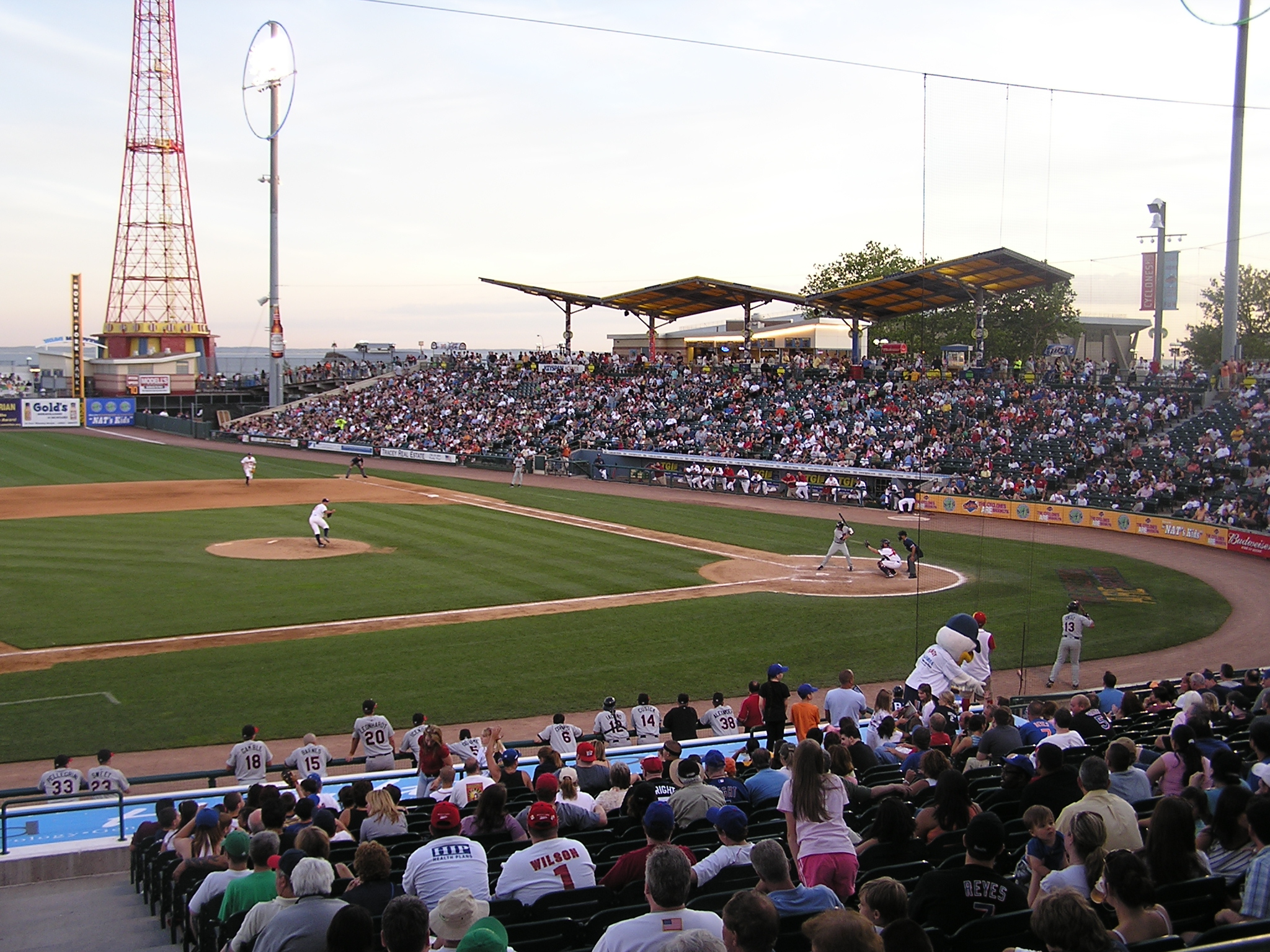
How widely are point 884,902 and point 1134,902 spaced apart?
124 centimetres

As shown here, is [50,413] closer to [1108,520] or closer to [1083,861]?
[1108,520]

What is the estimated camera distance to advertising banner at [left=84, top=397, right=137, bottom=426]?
69562 mm

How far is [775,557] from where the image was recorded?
29.5 m

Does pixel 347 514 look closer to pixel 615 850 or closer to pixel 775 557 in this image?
pixel 775 557

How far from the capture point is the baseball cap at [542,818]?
616 centimetres

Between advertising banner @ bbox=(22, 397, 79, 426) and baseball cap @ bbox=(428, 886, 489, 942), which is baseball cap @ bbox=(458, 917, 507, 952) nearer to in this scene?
baseball cap @ bbox=(428, 886, 489, 942)

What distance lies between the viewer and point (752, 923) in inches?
149

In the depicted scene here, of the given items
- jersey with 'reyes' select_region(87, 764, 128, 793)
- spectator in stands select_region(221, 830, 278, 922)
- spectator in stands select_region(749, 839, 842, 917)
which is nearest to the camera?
spectator in stands select_region(749, 839, 842, 917)

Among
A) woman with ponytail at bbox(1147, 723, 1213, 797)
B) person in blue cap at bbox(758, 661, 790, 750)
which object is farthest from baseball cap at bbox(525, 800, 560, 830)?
person in blue cap at bbox(758, 661, 790, 750)

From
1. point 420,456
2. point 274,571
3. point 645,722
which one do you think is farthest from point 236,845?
point 420,456

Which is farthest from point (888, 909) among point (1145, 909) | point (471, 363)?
point (471, 363)

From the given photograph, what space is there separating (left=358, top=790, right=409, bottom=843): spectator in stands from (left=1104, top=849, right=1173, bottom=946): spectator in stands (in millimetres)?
5021

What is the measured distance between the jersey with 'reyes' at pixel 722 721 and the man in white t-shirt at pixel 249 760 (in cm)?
578

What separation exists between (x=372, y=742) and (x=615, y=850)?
6417 millimetres
